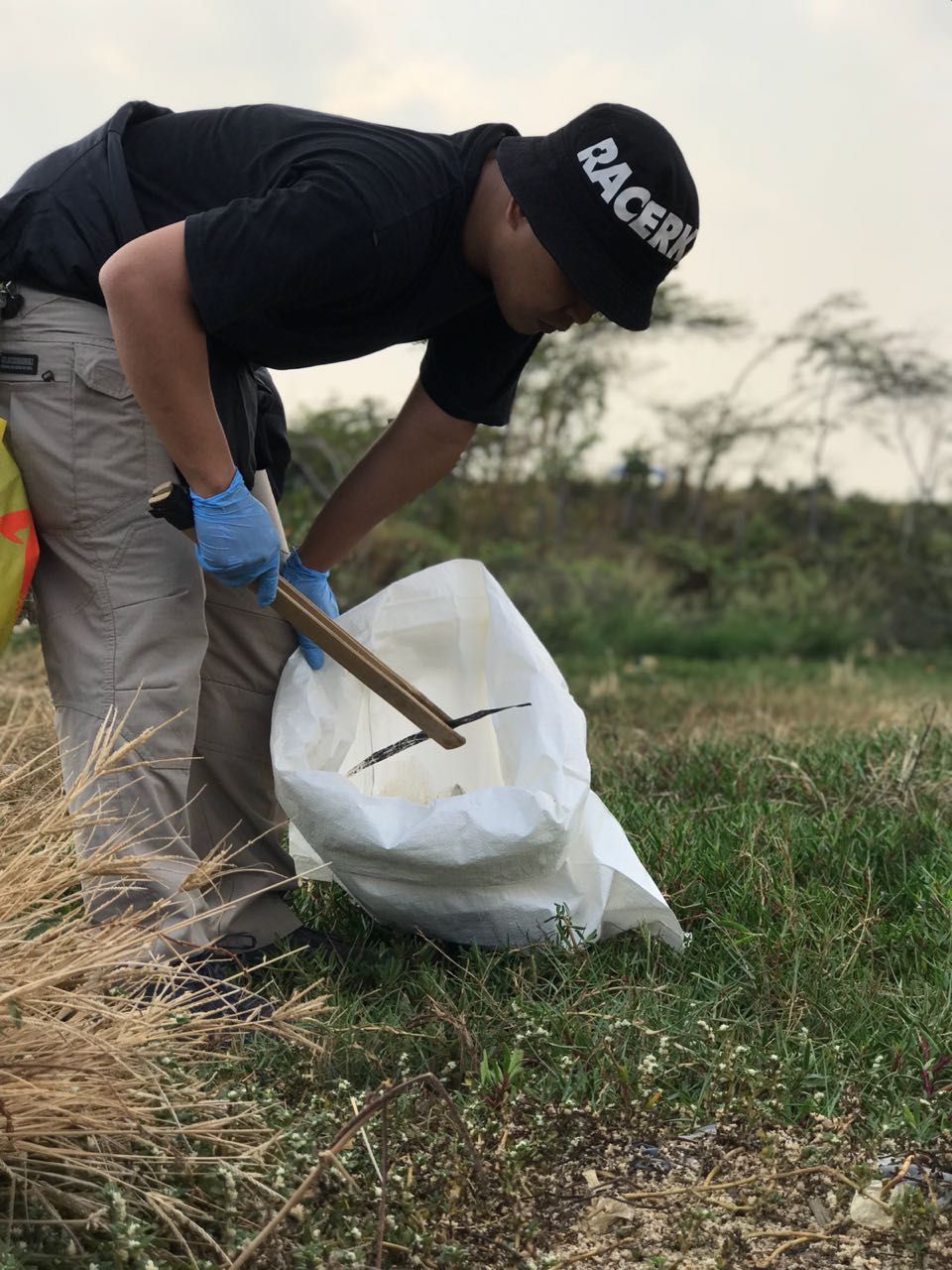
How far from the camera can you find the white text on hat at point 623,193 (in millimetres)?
1997

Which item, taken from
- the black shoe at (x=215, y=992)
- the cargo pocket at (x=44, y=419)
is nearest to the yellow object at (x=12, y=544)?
the cargo pocket at (x=44, y=419)

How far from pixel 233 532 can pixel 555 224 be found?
2.26ft

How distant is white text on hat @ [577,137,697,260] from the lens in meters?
2.00

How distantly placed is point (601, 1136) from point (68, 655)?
3.84 ft

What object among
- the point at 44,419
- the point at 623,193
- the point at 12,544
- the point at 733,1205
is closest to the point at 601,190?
the point at 623,193

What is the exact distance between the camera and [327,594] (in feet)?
9.16

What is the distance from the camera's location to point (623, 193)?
2004mm

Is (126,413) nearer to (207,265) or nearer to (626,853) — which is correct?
(207,265)

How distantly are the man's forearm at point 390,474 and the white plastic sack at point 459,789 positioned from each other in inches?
7.1

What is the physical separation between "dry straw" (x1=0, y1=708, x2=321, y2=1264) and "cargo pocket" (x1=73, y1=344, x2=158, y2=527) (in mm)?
653

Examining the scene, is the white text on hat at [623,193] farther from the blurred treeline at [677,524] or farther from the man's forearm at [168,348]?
the blurred treeline at [677,524]

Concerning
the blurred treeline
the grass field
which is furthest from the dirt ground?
the blurred treeline

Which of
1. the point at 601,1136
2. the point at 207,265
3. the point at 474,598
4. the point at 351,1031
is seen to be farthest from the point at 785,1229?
the point at 207,265

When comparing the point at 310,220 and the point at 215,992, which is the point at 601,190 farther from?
the point at 215,992
